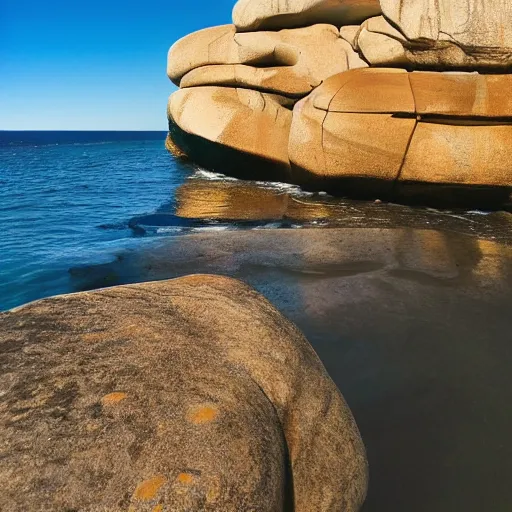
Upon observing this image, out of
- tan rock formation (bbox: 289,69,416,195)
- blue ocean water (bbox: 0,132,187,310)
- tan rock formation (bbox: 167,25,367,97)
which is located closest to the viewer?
blue ocean water (bbox: 0,132,187,310)

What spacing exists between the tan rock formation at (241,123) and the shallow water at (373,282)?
1210 mm

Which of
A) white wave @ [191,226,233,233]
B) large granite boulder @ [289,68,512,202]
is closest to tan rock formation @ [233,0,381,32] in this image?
large granite boulder @ [289,68,512,202]

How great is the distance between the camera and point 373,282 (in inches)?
254

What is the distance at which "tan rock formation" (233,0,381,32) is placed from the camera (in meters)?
14.5

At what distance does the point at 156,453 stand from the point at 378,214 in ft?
31.6

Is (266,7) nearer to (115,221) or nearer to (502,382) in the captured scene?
(115,221)

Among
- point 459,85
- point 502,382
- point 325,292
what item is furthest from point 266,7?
point 502,382

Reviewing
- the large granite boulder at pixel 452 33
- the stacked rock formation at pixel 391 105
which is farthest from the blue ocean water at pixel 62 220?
the large granite boulder at pixel 452 33

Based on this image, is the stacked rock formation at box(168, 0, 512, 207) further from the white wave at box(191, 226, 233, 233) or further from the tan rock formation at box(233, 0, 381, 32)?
the white wave at box(191, 226, 233, 233)

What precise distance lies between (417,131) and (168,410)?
34.2ft

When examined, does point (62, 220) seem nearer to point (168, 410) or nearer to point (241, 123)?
point (241, 123)

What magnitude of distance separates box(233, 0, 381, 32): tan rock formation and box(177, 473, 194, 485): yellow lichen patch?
1500 centimetres

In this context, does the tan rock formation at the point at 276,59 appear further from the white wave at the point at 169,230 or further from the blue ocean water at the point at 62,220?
the white wave at the point at 169,230

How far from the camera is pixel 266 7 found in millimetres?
15258
